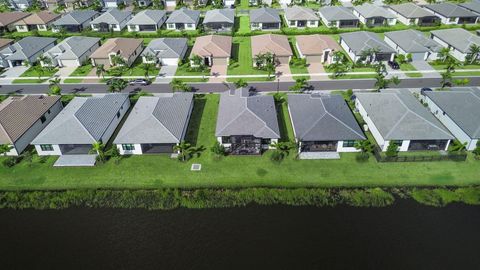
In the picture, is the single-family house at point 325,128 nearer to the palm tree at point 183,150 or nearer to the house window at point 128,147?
the palm tree at point 183,150

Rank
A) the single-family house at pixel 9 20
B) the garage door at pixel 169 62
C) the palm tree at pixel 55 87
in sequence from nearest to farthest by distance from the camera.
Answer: the palm tree at pixel 55 87
the garage door at pixel 169 62
the single-family house at pixel 9 20

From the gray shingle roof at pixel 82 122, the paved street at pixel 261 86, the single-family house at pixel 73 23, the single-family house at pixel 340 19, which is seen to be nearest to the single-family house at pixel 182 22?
the single-family house at pixel 73 23

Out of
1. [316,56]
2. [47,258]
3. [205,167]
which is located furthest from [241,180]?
[316,56]

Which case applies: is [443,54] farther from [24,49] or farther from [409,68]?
[24,49]

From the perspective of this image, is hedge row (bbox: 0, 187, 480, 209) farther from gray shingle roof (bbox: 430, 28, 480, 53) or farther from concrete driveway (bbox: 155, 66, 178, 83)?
gray shingle roof (bbox: 430, 28, 480, 53)

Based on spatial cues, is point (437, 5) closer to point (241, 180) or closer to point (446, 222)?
point (446, 222)

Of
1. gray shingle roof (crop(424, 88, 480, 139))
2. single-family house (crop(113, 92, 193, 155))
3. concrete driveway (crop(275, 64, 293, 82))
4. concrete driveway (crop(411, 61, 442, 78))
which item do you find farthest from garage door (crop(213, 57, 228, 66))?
concrete driveway (crop(411, 61, 442, 78))
